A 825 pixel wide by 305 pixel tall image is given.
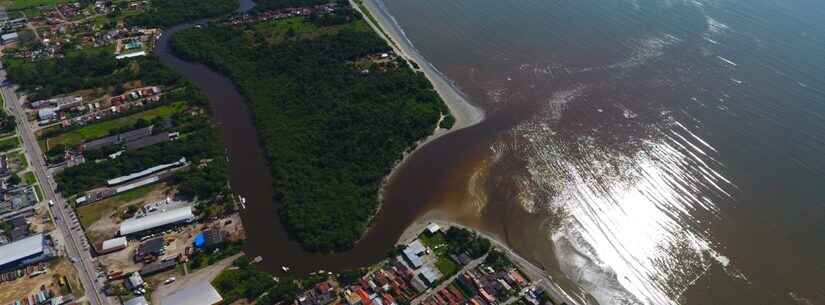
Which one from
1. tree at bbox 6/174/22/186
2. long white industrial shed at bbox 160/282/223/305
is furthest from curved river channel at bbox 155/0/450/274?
tree at bbox 6/174/22/186

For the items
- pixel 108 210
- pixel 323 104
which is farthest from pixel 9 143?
pixel 323 104

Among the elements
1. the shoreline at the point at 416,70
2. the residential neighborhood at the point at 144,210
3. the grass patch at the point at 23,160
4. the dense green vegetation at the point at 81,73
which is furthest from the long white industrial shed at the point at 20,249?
the shoreline at the point at 416,70

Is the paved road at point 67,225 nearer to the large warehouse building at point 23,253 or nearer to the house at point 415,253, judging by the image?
the large warehouse building at point 23,253

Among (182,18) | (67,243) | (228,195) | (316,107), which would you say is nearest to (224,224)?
(228,195)

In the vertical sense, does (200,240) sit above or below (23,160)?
below

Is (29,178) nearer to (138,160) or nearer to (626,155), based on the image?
(138,160)

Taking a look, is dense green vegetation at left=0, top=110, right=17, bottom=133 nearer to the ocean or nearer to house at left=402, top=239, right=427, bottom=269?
the ocean
